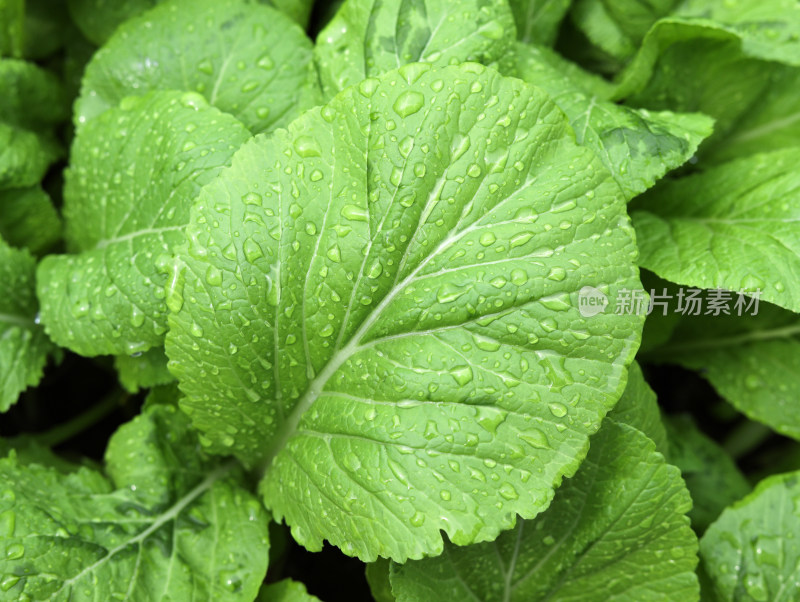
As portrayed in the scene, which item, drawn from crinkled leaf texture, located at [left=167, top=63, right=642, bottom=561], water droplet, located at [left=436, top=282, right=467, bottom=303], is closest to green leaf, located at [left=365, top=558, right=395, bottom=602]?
crinkled leaf texture, located at [left=167, top=63, right=642, bottom=561]

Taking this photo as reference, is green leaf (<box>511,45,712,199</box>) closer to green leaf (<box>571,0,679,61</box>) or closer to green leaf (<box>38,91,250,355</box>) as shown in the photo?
green leaf (<box>571,0,679,61</box>)

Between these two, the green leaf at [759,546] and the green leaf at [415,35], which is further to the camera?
the green leaf at [759,546]

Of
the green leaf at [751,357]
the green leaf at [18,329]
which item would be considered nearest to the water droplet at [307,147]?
the green leaf at [18,329]

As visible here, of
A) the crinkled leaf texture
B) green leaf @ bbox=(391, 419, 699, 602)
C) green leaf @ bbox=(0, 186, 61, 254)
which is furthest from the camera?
green leaf @ bbox=(0, 186, 61, 254)

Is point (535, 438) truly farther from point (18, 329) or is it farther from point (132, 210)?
point (18, 329)

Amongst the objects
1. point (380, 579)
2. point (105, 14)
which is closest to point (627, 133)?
point (380, 579)
